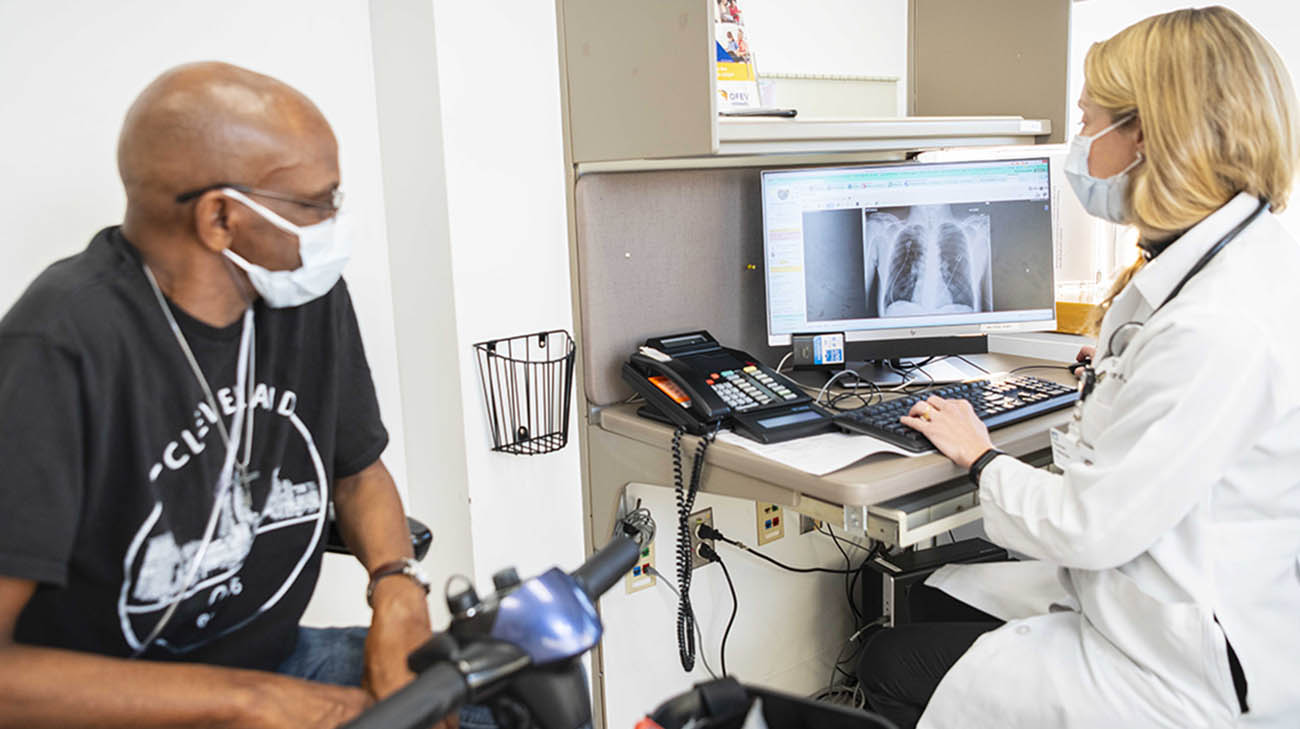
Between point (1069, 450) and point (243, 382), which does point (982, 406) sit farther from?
point (243, 382)

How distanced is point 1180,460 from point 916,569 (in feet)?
3.29

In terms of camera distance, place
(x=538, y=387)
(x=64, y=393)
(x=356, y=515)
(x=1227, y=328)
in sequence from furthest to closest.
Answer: (x=538, y=387) → (x=356, y=515) → (x=1227, y=328) → (x=64, y=393)

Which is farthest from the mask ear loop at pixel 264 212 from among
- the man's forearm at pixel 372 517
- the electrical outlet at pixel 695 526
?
the electrical outlet at pixel 695 526

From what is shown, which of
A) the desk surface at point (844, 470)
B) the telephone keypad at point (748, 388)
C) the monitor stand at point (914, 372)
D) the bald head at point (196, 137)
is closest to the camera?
the bald head at point (196, 137)

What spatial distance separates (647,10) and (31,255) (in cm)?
93

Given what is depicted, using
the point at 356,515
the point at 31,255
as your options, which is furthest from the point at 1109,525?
the point at 31,255

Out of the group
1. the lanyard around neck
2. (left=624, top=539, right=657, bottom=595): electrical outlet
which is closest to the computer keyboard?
(left=624, top=539, right=657, bottom=595): electrical outlet

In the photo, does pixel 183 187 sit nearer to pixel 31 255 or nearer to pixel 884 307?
pixel 31 255

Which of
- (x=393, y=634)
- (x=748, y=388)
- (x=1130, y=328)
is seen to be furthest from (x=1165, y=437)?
(x=393, y=634)

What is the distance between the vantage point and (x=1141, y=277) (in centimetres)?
124

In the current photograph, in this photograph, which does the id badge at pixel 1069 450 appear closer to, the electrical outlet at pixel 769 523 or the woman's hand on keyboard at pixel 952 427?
the woman's hand on keyboard at pixel 952 427

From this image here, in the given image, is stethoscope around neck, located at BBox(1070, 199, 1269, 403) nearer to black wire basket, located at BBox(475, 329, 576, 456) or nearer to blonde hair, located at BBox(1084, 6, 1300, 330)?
blonde hair, located at BBox(1084, 6, 1300, 330)

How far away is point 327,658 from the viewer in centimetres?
117

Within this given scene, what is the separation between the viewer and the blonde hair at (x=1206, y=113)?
1.16 meters
